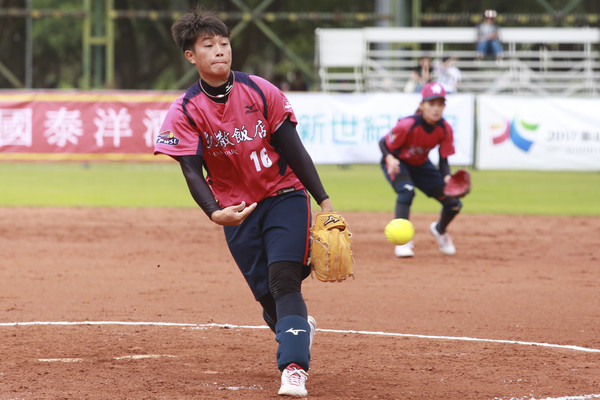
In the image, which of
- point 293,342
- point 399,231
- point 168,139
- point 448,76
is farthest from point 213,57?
point 448,76

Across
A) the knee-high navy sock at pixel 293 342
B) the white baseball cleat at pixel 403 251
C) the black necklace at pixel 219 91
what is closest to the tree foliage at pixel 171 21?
the white baseball cleat at pixel 403 251

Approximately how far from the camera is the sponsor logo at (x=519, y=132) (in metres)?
21.1

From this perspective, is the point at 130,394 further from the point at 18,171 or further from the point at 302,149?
the point at 18,171

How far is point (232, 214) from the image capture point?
5160mm

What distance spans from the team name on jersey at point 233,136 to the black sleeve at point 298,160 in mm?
123

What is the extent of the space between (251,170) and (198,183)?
0.32m

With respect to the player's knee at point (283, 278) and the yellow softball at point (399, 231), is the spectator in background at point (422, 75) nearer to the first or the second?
the yellow softball at point (399, 231)

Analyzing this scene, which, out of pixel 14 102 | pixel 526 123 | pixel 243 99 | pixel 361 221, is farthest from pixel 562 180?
pixel 243 99

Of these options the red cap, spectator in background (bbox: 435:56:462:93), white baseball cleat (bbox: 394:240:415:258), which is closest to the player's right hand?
the red cap

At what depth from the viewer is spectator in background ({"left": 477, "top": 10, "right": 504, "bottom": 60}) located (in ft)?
84.2

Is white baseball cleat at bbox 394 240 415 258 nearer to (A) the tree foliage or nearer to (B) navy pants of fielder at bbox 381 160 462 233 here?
(B) navy pants of fielder at bbox 381 160 462 233

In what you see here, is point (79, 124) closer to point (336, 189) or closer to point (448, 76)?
point (336, 189)

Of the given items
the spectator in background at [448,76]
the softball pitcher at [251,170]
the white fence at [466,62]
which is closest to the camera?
the softball pitcher at [251,170]

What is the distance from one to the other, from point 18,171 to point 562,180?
537 inches
